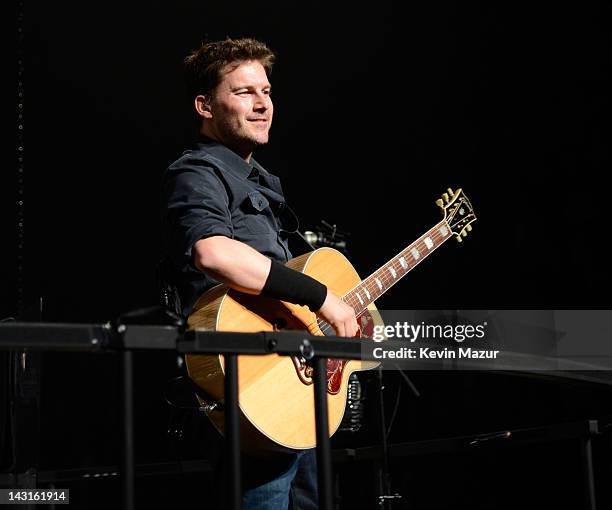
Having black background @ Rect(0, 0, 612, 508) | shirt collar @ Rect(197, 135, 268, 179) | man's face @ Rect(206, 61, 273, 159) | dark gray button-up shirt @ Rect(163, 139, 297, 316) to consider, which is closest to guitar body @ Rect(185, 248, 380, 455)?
dark gray button-up shirt @ Rect(163, 139, 297, 316)

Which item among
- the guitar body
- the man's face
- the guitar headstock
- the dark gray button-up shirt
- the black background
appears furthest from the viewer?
the black background

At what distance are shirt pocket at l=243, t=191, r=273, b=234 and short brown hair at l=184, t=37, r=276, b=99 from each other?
14.8 inches

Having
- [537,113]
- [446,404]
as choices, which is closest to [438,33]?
[537,113]

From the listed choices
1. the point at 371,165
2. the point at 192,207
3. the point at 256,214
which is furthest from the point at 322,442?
the point at 371,165

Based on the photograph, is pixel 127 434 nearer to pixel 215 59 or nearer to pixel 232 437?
pixel 232 437

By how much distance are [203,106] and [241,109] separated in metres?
0.13

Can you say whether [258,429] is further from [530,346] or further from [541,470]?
[541,470]

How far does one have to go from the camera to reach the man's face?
259cm

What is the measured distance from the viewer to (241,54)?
2.62 meters

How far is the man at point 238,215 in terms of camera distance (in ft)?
7.32

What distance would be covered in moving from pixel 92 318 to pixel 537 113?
217cm

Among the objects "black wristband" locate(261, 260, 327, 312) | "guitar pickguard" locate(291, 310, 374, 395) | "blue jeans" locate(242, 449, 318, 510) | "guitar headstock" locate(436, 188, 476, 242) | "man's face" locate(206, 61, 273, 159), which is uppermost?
"man's face" locate(206, 61, 273, 159)

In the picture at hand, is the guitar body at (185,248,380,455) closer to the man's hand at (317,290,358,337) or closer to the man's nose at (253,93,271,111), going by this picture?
the man's hand at (317,290,358,337)

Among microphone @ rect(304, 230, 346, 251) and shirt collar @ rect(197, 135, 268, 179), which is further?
microphone @ rect(304, 230, 346, 251)
